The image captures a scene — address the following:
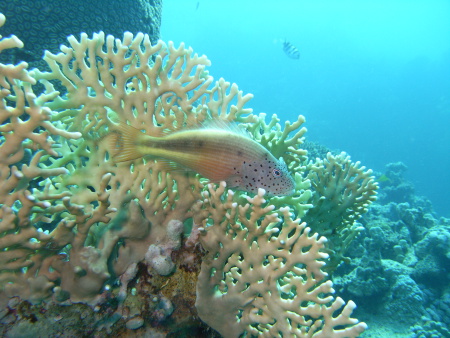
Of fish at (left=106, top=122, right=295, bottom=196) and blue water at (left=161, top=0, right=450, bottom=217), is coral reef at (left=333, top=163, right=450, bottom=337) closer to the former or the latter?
fish at (left=106, top=122, right=295, bottom=196)

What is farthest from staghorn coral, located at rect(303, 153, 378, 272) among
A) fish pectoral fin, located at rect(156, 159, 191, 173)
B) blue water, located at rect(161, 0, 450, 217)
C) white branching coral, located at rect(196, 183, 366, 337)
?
blue water, located at rect(161, 0, 450, 217)

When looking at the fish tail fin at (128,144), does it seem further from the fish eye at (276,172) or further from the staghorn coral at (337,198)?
the staghorn coral at (337,198)

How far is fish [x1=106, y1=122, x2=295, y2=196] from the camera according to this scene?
2.19 meters

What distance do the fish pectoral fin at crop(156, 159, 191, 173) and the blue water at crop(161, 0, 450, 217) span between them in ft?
253

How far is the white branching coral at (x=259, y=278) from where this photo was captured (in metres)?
1.99

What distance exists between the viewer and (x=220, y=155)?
86.5 inches

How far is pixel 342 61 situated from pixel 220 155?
500 ft

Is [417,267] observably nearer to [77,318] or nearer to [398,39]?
[77,318]

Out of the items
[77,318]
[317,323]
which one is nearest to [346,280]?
[317,323]

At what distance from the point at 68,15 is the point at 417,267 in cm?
1313

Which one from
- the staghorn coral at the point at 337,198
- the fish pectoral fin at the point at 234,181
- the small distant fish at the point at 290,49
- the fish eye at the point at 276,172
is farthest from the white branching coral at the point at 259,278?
the small distant fish at the point at 290,49

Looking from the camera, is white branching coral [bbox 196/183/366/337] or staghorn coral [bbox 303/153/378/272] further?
staghorn coral [bbox 303/153/378/272]

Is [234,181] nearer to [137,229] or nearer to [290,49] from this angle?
[137,229]

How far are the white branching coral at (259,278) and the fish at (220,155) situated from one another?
172 mm
